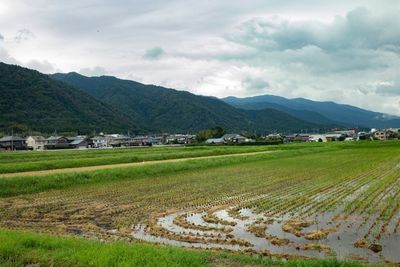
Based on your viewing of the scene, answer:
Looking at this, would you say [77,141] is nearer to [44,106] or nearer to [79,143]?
[79,143]

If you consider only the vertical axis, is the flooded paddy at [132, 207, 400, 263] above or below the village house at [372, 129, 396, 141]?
below

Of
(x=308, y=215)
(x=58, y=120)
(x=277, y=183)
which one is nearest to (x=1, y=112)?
(x=58, y=120)

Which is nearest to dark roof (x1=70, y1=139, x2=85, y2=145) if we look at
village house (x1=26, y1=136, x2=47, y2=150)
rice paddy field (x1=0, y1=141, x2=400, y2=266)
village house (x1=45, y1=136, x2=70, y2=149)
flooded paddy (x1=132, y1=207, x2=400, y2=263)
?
village house (x1=45, y1=136, x2=70, y2=149)

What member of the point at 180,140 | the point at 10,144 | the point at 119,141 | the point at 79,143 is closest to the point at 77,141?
the point at 79,143

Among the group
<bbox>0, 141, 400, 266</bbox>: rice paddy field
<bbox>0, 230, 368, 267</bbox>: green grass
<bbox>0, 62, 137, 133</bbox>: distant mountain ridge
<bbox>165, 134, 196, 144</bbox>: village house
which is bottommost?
<bbox>0, 141, 400, 266</bbox>: rice paddy field

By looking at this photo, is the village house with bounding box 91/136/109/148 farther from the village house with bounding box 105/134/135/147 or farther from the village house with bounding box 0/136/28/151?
the village house with bounding box 0/136/28/151

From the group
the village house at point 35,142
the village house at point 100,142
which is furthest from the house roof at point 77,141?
the village house at point 35,142

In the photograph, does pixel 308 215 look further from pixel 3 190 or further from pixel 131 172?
pixel 131 172

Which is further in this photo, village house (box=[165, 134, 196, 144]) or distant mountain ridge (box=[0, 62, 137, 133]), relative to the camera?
village house (box=[165, 134, 196, 144])
